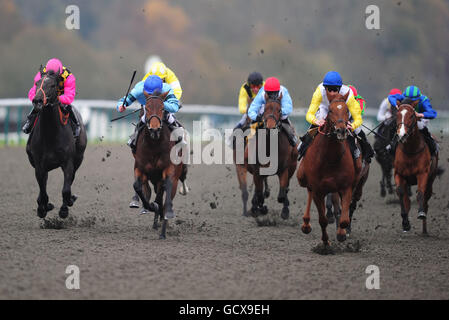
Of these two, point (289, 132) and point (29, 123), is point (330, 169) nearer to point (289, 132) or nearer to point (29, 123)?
point (289, 132)

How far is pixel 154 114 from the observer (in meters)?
8.09

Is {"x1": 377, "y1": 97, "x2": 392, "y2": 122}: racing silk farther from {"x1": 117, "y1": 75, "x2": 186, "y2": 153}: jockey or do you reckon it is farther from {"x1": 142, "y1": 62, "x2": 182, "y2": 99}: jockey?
{"x1": 117, "y1": 75, "x2": 186, "y2": 153}: jockey

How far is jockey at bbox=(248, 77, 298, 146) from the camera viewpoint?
31.9 ft

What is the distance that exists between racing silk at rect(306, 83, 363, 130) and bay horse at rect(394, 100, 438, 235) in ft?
5.57

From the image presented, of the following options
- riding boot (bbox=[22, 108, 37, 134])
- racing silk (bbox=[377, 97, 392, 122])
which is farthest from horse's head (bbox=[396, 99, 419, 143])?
racing silk (bbox=[377, 97, 392, 122])

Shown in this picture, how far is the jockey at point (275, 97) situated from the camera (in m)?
9.73

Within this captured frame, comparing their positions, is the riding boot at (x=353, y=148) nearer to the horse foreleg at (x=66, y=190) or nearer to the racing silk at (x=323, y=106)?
the racing silk at (x=323, y=106)

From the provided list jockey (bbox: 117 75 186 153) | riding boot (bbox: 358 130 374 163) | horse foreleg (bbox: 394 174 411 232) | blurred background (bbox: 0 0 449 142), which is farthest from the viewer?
blurred background (bbox: 0 0 449 142)

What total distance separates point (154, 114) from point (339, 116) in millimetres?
2155

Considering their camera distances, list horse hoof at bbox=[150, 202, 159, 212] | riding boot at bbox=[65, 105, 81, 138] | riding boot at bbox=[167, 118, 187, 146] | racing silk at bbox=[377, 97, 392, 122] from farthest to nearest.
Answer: racing silk at bbox=[377, 97, 392, 122], riding boot at bbox=[65, 105, 81, 138], riding boot at bbox=[167, 118, 187, 146], horse hoof at bbox=[150, 202, 159, 212]

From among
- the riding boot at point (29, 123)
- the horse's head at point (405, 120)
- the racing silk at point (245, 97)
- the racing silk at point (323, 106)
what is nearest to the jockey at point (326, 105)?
the racing silk at point (323, 106)

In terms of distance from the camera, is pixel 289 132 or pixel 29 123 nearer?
pixel 29 123

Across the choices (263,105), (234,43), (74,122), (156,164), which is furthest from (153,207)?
(234,43)

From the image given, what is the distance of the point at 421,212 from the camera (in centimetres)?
920
